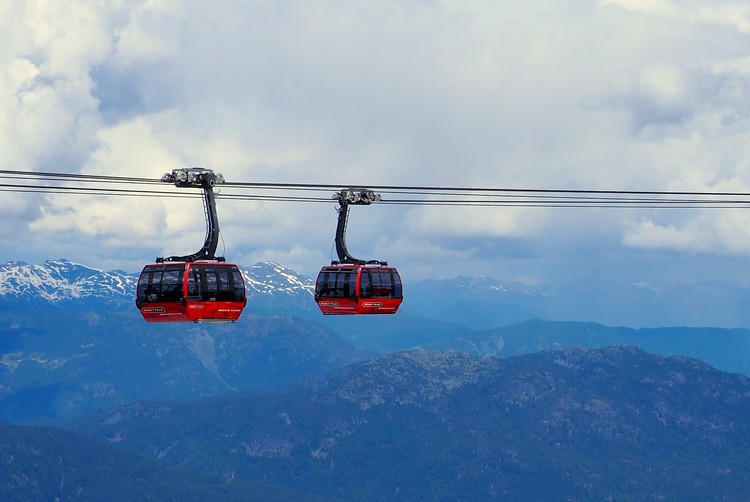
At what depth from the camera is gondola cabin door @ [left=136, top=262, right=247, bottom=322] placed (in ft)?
275

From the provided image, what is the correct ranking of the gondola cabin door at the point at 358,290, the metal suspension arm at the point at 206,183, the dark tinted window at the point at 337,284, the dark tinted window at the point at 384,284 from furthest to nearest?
the dark tinted window at the point at 384,284, the dark tinted window at the point at 337,284, the gondola cabin door at the point at 358,290, the metal suspension arm at the point at 206,183

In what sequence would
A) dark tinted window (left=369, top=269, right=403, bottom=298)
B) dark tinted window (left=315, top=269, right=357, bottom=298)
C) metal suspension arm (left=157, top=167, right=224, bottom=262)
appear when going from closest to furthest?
1. metal suspension arm (left=157, top=167, right=224, bottom=262)
2. dark tinted window (left=315, top=269, right=357, bottom=298)
3. dark tinted window (left=369, top=269, right=403, bottom=298)

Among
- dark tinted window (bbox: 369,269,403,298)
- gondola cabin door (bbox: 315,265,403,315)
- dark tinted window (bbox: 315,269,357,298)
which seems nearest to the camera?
gondola cabin door (bbox: 315,265,403,315)

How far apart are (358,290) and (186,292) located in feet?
55.9

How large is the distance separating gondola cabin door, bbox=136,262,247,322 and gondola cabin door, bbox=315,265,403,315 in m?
11.5

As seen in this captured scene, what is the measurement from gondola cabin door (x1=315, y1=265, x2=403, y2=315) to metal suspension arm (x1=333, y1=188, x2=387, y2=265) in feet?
3.13

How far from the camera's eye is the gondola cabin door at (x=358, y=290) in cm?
9444

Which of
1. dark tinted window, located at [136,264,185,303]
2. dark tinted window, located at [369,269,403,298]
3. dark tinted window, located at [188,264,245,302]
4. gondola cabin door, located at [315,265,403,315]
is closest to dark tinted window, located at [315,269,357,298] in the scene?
gondola cabin door, located at [315,265,403,315]

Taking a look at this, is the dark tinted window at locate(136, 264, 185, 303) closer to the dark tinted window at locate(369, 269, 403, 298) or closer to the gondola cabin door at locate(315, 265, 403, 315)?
the gondola cabin door at locate(315, 265, 403, 315)

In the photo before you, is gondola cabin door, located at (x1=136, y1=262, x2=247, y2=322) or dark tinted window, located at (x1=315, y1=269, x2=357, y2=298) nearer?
gondola cabin door, located at (x1=136, y1=262, x2=247, y2=322)

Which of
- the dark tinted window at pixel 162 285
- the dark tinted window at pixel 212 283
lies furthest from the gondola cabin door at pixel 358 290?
the dark tinted window at pixel 162 285

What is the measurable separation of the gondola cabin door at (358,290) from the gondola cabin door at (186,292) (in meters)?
11.5

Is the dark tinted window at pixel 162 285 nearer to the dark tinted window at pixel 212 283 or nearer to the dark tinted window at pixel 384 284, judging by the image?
the dark tinted window at pixel 212 283

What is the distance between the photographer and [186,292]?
8325 cm
